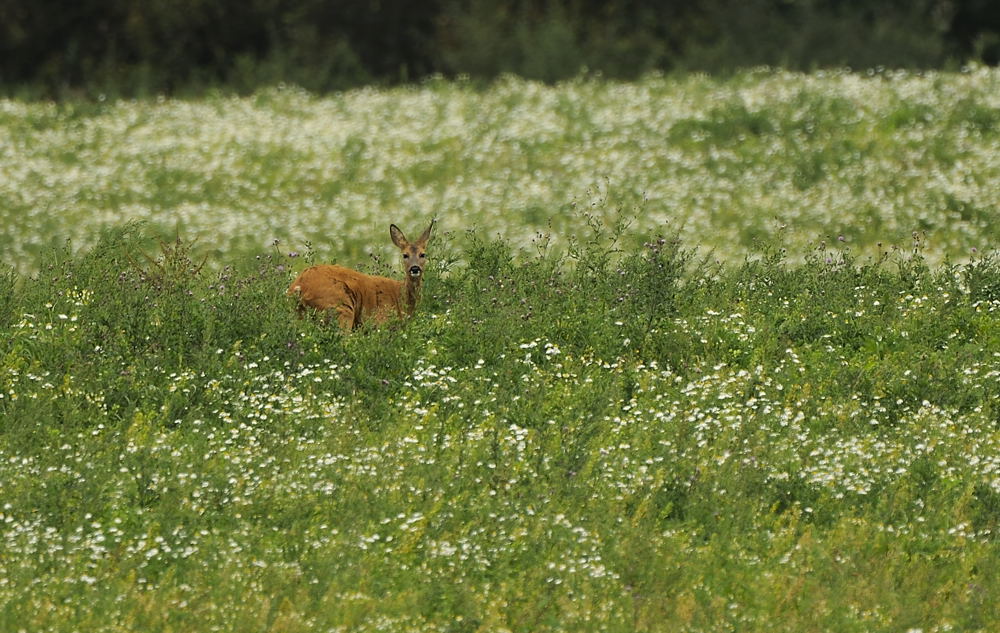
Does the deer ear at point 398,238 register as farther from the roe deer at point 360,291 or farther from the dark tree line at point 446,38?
the dark tree line at point 446,38

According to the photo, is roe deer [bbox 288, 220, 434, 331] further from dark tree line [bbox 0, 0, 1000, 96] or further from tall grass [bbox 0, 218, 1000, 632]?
dark tree line [bbox 0, 0, 1000, 96]

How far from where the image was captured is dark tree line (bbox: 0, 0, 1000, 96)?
35.7 metres

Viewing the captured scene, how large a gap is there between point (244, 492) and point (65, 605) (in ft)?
4.51

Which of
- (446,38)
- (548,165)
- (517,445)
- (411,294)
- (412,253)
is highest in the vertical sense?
(412,253)

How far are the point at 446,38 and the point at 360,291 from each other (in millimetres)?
30778

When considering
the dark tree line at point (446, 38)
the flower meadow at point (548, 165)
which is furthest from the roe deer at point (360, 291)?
the dark tree line at point (446, 38)

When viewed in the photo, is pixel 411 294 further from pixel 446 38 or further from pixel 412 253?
pixel 446 38

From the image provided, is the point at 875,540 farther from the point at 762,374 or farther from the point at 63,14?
the point at 63,14

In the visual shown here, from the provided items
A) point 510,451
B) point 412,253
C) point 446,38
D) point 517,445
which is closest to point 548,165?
point 412,253

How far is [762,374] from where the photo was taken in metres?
9.85

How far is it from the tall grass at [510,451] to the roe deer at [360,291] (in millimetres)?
290

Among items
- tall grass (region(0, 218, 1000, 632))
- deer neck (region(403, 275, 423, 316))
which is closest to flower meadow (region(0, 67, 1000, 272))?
tall grass (region(0, 218, 1000, 632))

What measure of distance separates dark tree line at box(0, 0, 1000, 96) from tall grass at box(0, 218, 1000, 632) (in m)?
22.7

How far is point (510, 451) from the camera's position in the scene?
859 cm
